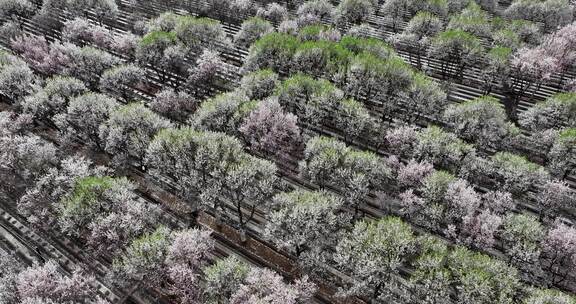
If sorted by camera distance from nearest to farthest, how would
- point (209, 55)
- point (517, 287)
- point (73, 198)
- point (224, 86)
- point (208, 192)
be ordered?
point (517, 287) < point (73, 198) < point (208, 192) < point (209, 55) < point (224, 86)

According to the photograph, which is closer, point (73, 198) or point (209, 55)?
point (73, 198)

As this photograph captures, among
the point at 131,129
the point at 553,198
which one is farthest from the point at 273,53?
the point at 553,198

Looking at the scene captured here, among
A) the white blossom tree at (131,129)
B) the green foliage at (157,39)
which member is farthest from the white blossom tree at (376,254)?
the green foliage at (157,39)

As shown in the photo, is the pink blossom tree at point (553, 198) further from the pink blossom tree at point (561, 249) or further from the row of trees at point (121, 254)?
the row of trees at point (121, 254)

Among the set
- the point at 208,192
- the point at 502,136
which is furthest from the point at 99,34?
the point at 502,136

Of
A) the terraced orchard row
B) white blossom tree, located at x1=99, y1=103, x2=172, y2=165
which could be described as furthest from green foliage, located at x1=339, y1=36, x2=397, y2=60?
white blossom tree, located at x1=99, y1=103, x2=172, y2=165

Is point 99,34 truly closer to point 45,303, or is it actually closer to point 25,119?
point 25,119

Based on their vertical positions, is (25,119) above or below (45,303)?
above

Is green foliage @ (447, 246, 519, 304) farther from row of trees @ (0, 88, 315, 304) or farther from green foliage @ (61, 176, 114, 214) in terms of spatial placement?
green foliage @ (61, 176, 114, 214)
